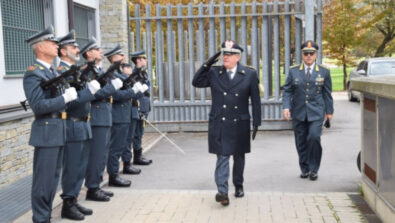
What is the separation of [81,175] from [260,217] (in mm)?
2038

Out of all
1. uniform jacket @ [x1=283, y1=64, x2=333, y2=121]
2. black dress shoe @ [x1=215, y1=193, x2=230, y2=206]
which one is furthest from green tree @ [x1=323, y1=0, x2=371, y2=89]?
black dress shoe @ [x1=215, y1=193, x2=230, y2=206]

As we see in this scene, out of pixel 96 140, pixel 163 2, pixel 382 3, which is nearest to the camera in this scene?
pixel 96 140

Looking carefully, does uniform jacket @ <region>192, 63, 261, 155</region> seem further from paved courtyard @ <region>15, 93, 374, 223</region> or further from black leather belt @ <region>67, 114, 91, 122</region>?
black leather belt @ <region>67, 114, 91, 122</region>

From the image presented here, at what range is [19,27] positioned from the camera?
29.2 ft

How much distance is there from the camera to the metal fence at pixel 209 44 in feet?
41.6

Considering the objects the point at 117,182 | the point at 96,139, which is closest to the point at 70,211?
the point at 96,139

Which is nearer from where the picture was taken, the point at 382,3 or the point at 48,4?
the point at 48,4

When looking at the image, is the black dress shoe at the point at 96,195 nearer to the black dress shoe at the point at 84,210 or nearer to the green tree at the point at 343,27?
the black dress shoe at the point at 84,210

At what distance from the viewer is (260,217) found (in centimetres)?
584

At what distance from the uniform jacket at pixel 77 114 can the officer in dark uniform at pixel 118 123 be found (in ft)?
4.99

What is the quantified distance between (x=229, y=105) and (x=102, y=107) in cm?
157

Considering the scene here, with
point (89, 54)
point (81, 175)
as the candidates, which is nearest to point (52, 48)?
point (89, 54)

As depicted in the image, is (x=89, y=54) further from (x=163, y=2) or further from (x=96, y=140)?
(x=163, y=2)

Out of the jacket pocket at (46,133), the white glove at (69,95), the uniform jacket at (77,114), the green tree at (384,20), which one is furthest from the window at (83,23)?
the green tree at (384,20)
